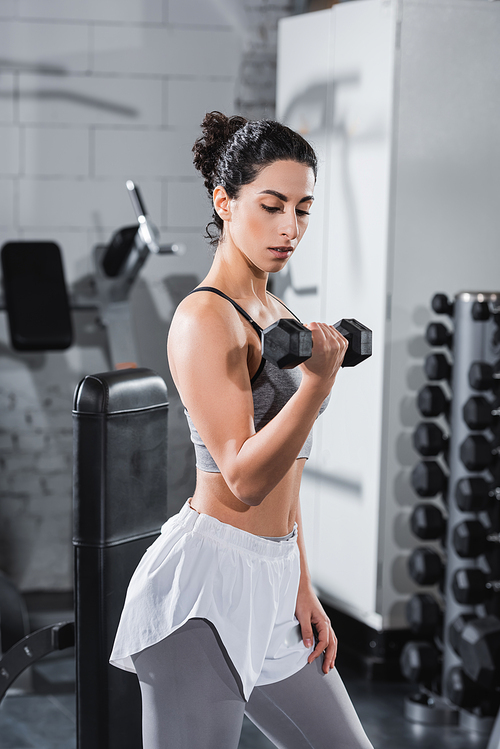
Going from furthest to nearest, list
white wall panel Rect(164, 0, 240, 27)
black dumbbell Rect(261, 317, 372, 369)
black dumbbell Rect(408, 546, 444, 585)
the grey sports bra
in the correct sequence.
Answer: white wall panel Rect(164, 0, 240, 27) → black dumbbell Rect(408, 546, 444, 585) → the grey sports bra → black dumbbell Rect(261, 317, 372, 369)

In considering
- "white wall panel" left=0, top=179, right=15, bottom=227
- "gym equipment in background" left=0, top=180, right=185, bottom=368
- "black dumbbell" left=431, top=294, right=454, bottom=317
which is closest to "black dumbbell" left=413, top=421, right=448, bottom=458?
"black dumbbell" left=431, top=294, right=454, bottom=317

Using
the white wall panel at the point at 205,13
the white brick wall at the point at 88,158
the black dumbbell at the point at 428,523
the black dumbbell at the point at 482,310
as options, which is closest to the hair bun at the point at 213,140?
the black dumbbell at the point at 482,310

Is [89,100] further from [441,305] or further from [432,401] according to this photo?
[432,401]

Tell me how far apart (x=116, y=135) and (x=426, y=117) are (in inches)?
56.9

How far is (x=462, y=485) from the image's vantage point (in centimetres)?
253

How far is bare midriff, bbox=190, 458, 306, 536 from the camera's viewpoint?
120cm

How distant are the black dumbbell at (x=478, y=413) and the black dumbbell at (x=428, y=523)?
0.32 m

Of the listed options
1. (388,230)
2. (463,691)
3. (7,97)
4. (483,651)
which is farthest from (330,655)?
(7,97)

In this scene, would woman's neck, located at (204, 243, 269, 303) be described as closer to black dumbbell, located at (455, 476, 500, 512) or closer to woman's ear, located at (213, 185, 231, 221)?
woman's ear, located at (213, 185, 231, 221)

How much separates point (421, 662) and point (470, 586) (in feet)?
0.98

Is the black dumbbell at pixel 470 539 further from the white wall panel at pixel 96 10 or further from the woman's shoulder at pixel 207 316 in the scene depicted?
the white wall panel at pixel 96 10

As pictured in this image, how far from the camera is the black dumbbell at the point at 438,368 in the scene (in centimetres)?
261

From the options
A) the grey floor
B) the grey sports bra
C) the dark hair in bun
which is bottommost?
the grey floor

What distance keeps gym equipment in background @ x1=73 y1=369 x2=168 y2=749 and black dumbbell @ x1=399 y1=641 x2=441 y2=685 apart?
1202 millimetres
